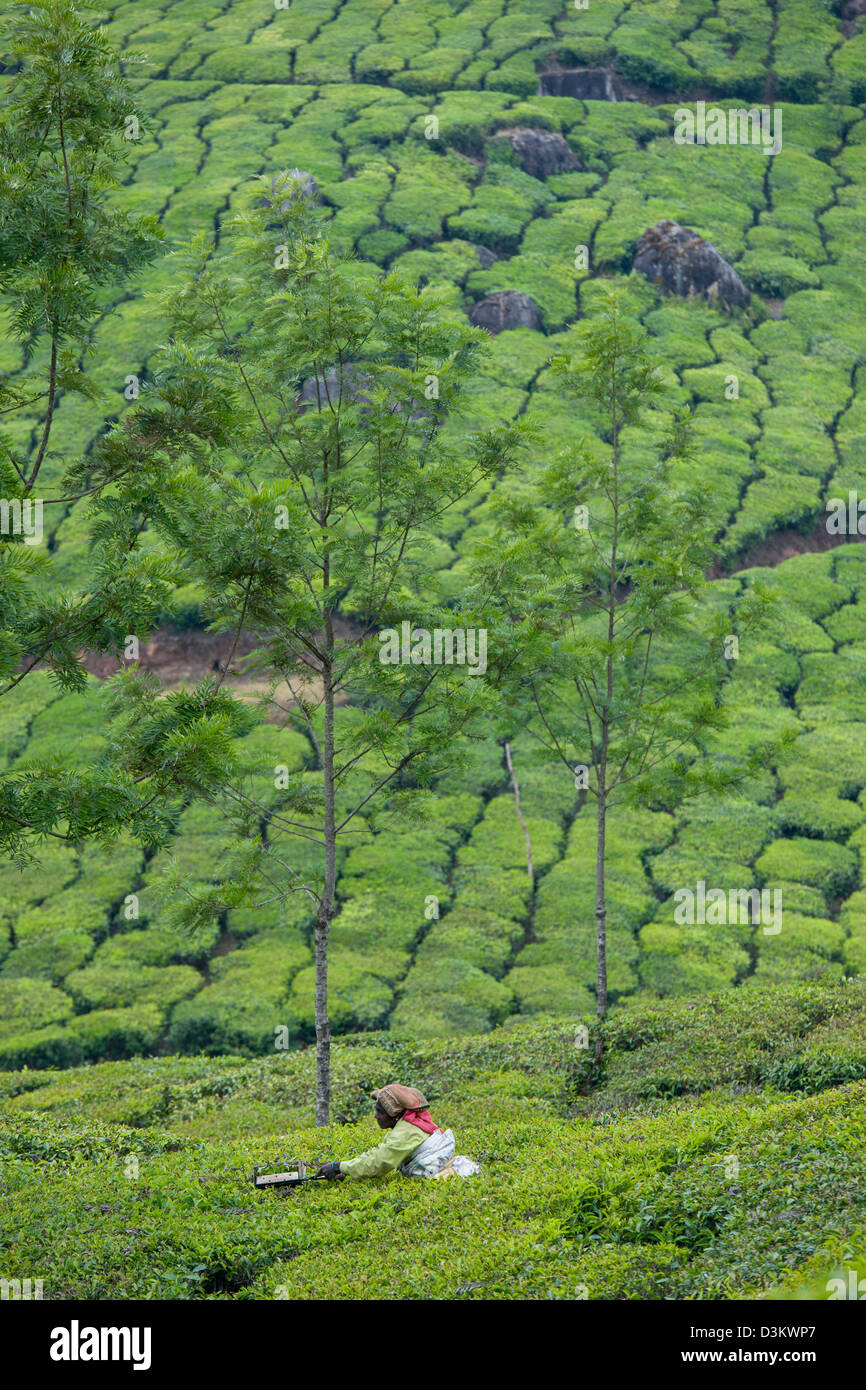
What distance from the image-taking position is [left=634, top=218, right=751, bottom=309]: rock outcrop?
53.4 meters

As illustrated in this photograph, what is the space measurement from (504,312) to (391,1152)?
1766 inches

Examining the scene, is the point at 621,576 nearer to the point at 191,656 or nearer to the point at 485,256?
the point at 191,656

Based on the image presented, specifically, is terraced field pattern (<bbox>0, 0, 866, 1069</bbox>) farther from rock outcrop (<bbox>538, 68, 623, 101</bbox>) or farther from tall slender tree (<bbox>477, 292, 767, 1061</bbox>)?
tall slender tree (<bbox>477, 292, 767, 1061</bbox>)

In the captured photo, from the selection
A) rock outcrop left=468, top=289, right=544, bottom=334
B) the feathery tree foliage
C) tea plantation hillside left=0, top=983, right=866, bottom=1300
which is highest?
rock outcrop left=468, top=289, right=544, bottom=334

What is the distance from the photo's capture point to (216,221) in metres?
50.7

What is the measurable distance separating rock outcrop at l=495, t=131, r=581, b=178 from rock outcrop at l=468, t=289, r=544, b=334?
51.1 ft

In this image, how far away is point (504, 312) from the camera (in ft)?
162

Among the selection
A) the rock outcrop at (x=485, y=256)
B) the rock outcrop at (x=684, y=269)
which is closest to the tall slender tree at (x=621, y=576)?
the rock outcrop at (x=485, y=256)

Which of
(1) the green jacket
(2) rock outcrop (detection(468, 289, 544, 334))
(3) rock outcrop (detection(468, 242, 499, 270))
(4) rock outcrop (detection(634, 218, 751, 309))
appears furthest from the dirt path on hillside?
(1) the green jacket

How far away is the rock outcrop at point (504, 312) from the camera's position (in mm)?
Answer: 49250

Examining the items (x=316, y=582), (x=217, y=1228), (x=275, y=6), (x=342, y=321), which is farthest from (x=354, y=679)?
(x=275, y=6)

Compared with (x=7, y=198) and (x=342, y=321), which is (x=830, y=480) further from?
(x=7, y=198)

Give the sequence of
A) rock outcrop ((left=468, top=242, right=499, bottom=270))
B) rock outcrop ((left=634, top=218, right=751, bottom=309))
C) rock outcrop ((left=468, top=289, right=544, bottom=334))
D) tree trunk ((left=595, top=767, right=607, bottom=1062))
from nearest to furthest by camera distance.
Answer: tree trunk ((left=595, top=767, right=607, bottom=1062)) < rock outcrop ((left=468, top=289, right=544, bottom=334)) < rock outcrop ((left=468, top=242, right=499, bottom=270)) < rock outcrop ((left=634, top=218, right=751, bottom=309))

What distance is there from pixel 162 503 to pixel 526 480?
33.6 meters
